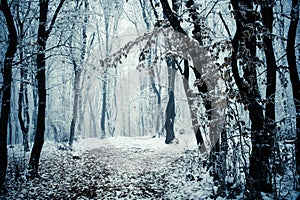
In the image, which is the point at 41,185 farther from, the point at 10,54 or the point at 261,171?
the point at 261,171

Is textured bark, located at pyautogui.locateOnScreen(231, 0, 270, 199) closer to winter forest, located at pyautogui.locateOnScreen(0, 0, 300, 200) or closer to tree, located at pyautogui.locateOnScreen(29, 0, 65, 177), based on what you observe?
winter forest, located at pyautogui.locateOnScreen(0, 0, 300, 200)

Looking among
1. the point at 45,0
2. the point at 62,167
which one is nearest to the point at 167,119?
the point at 62,167

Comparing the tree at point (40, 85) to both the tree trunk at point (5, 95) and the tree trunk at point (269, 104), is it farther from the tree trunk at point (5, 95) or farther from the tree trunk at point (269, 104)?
the tree trunk at point (269, 104)

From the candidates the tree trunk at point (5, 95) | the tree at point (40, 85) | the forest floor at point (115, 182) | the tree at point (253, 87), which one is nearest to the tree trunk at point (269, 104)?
the tree at point (253, 87)

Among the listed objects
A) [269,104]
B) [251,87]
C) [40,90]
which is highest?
[40,90]

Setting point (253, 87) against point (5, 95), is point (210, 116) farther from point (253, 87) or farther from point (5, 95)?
point (5, 95)

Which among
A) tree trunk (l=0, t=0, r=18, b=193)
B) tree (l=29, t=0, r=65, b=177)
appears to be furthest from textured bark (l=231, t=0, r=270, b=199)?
tree (l=29, t=0, r=65, b=177)

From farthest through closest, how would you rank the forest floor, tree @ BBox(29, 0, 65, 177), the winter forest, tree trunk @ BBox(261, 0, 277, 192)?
tree @ BBox(29, 0, 65, 177)
the forest floor
tree trunk @ BBox(261, 0, 277, 192)
the winter forest

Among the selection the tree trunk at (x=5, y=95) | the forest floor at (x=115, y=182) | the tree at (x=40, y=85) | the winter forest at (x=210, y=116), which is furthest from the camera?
the tree at (x=40, y=85)

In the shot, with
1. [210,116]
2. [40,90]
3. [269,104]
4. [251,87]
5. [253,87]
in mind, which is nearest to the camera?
[251,87]

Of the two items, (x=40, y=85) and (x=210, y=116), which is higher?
(x=40, y=85)

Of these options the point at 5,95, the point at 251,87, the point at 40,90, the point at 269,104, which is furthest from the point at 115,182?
the point at 251,87

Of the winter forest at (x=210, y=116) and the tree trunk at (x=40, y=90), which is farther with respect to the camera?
the tree trunk at (x=40, y=90)

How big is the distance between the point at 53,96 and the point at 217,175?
26870mm
